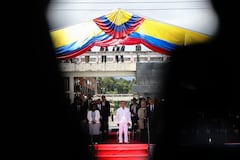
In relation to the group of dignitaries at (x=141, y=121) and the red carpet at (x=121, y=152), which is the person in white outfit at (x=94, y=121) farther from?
the red carpet at (x=121, y=152)

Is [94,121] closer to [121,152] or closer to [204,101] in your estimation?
[121,152]

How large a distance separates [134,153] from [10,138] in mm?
3382

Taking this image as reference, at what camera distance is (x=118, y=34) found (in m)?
8.45

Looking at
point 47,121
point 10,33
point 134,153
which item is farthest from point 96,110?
point 10,33

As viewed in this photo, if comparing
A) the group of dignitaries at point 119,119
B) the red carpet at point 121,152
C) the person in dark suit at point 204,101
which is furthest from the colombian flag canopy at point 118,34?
the red carpet at point 121,152

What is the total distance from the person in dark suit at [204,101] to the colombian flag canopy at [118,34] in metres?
0.43

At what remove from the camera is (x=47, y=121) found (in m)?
7.52

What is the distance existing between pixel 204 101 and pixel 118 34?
269 cm

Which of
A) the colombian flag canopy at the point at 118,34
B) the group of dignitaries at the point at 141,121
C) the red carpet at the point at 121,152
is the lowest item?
the red carpet at the point at 121,152

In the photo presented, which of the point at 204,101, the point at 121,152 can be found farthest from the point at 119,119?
the point at 204,101

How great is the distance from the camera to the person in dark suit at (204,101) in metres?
7.45

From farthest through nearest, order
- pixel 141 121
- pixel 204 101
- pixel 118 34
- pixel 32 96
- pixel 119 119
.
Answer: pixel 141 121 → pixel 119 119 → pixel 204 101 → pixel 118 34 → pixel 32 96

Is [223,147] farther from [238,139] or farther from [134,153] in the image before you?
[134,153]

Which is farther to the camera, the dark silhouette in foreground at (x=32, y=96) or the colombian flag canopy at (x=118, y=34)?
the colombian flag canopy at (x=118, y=34)
